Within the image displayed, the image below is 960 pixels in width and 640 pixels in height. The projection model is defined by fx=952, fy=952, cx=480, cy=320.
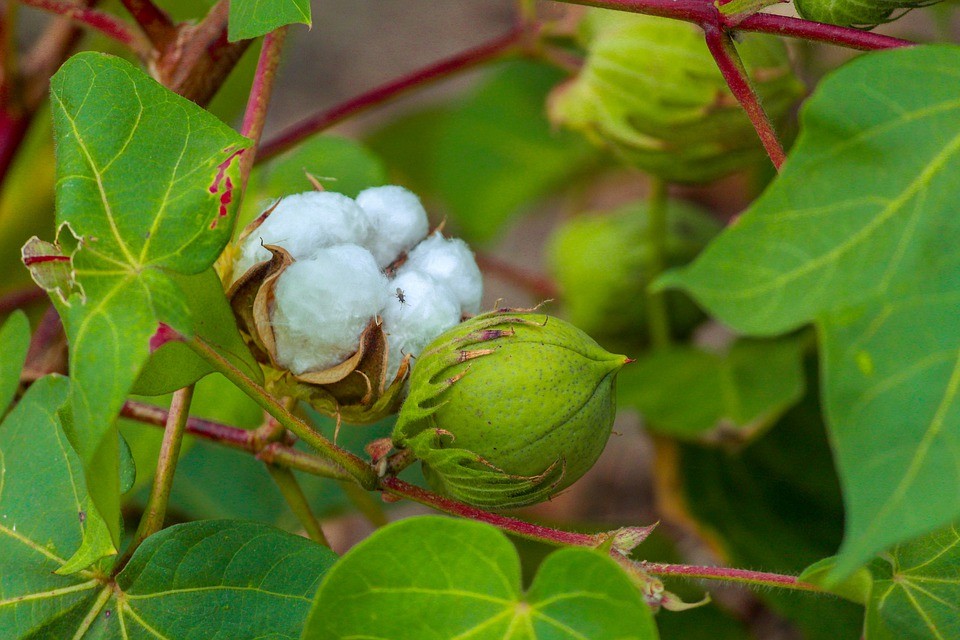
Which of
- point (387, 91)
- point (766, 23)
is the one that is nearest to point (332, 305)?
point (766, 23)

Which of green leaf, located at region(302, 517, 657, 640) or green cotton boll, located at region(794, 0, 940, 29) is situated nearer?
green leaf, located at region(302, 517, 657, 640)

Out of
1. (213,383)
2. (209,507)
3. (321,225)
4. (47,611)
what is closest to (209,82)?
(321,225)

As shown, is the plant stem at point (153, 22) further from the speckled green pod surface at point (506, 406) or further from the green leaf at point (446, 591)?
the green leaf at point (446, 591)

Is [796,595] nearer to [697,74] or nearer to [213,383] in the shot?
[697,74]

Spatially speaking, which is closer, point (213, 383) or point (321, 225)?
point (321, 225)

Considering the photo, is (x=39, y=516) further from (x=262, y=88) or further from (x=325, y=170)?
(x=325, y=170)

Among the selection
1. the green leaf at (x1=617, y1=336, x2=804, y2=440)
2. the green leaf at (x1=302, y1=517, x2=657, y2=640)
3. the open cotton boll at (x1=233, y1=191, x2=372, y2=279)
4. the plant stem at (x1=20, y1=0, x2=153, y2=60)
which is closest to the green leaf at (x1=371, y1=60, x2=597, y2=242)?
the green leaf at (x1=617, y1=336, x2=804, y2=440)

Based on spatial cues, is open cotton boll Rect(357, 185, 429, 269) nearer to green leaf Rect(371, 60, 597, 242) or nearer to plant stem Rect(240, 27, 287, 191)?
plant stem Rect(240, 27, 287, 191)
